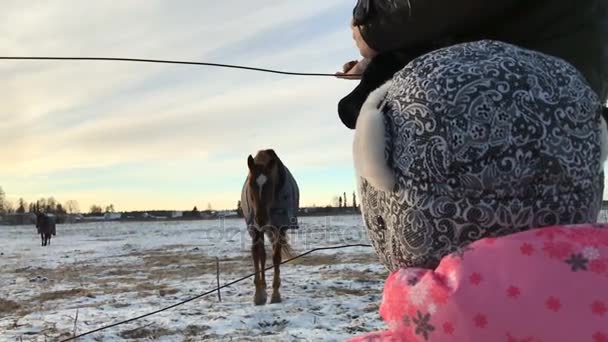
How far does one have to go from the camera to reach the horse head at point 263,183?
641 centimetres

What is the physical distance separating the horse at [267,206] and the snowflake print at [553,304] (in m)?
5.57

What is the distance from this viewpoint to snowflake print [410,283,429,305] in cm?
83

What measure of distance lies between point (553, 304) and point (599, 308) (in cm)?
Result: 6

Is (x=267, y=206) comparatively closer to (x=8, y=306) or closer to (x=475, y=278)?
(x=8, y=306)

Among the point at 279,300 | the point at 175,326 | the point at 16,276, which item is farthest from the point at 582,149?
the point at 16,276

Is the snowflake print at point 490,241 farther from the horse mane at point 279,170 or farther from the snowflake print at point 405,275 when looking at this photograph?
the horse mane at point 279,170

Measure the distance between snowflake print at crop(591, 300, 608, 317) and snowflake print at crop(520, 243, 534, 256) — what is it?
0.11m

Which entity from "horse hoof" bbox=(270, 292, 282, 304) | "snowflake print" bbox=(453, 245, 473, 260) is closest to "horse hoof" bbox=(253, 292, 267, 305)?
"horse hoof" bbox=(270, 292, 282, 304)

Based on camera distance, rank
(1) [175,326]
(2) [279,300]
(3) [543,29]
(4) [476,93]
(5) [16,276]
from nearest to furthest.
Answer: (4) [476,93] → (3) [543,29] → (1) [175,326] → (2) [279,300] → (5) [16,276]

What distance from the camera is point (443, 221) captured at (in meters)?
0.91

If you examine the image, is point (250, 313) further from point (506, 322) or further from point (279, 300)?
point (506, 322)

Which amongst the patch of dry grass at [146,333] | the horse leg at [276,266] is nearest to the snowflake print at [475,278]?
the patch of dry grass at [146,333]

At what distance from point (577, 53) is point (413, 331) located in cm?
79

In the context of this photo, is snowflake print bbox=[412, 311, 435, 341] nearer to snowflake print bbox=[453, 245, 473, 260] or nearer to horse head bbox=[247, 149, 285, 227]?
snowflake print bbox=[453, 245, 473, 260]
